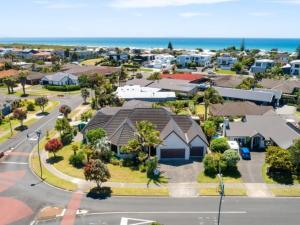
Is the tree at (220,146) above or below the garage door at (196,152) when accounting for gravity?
above

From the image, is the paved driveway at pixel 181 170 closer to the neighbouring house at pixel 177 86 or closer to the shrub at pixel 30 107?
the shrub at pixel 30 107

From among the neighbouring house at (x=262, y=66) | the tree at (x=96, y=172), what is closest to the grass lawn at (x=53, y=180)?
the tree at (x=96, y=172)

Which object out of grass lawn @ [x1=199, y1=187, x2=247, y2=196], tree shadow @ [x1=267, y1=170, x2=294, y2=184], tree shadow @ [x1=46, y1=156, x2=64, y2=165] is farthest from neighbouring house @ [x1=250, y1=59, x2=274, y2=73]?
tree shadow @ [x1=46, y1=156, x2=64, y2=165]

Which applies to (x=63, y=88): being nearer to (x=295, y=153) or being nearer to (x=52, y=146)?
(x=52, y=146)

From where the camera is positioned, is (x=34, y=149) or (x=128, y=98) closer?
(x=34, y=149)

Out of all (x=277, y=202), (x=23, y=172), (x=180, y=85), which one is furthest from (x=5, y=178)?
(x=180, y=85)

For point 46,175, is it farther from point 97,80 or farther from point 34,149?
point 97,80
